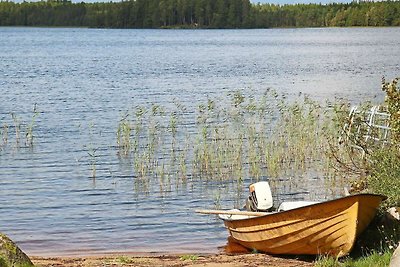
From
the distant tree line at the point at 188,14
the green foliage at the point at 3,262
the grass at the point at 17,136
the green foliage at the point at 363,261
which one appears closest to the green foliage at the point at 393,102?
the green foliage at the point at 363,261

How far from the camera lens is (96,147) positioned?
2566cm

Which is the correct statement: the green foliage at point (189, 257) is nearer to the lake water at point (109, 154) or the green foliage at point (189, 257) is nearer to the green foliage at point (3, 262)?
the lake water at point (109, 154)

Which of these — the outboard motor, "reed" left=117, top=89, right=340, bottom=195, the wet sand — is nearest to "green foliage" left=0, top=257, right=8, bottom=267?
the wet sand

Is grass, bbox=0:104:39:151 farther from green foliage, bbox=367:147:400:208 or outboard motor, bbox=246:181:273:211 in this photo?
green foliage, bbox=367:147:400:208

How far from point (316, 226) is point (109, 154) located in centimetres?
1244

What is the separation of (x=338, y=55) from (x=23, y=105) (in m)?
43.1

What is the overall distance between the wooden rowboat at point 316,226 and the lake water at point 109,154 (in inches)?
79.4

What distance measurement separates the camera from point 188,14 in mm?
174875

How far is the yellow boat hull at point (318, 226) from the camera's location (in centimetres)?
1223

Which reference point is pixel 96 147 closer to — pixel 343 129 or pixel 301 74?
pixel 343 129

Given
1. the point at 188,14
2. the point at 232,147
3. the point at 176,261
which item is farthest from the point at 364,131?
the point at 188,14

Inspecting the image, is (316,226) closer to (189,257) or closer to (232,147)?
(189,257)

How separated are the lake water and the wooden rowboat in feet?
6.62

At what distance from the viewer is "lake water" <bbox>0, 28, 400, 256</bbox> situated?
16375mm
